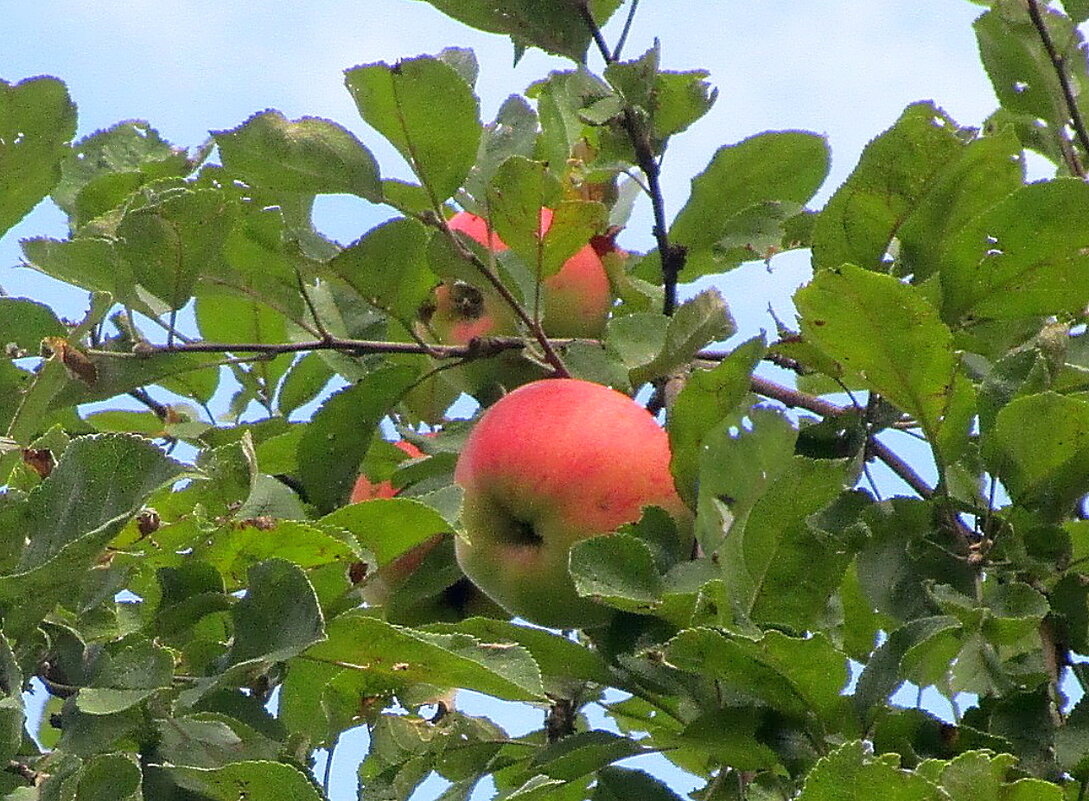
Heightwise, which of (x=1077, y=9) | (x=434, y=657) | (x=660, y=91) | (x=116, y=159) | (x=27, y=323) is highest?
(x=1077, y=9)

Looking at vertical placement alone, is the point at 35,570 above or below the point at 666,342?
below

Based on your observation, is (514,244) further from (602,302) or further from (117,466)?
(117,466)

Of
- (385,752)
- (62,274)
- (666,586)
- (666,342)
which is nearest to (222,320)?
(62,274)

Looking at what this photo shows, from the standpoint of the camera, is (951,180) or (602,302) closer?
(951,180)

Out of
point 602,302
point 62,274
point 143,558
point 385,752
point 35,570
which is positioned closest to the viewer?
point 35,570

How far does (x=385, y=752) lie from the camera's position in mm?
1359

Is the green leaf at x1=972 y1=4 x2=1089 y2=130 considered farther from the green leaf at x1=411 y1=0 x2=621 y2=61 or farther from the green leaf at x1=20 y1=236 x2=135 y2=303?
the green leaf at x1=20 y1=236 x2=135 y2=303

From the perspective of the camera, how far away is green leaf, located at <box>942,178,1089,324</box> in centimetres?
107

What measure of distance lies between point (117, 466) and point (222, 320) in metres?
0.68

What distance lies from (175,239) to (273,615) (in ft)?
1.24

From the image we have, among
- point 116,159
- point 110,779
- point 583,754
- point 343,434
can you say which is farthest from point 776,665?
point 116,159

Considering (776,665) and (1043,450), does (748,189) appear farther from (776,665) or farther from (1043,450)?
(776,665)

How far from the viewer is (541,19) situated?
1.35 metres

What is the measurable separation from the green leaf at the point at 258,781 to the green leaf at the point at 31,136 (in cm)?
64
